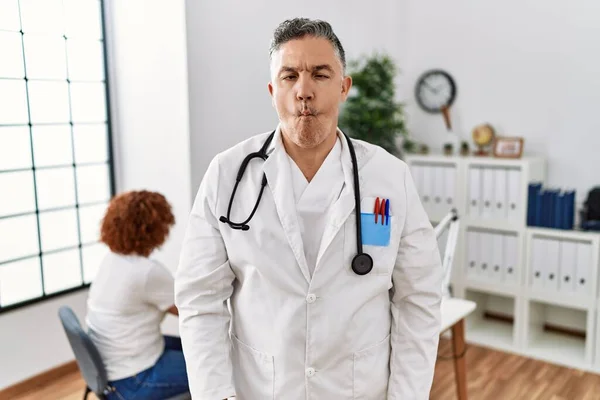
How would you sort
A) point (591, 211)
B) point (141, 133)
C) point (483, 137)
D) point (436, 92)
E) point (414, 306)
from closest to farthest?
point (414, 306) → point (141, 133) → point (591, 211) → point (483, 137) → point (436, 92)

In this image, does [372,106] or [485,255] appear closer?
[372,106]

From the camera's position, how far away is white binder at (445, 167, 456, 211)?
4.18m

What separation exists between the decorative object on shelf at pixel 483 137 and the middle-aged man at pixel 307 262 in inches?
117

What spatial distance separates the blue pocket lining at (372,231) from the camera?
1468 millimetres

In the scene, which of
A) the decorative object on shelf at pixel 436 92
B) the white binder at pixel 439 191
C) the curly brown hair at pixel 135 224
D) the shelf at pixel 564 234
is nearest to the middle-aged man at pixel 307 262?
the curly brown hair at pixel 135 224

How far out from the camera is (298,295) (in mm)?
1442

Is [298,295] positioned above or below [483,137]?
below

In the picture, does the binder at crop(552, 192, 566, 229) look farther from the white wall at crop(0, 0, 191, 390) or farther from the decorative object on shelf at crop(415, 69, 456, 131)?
the white wall at crop(0, 0, 191, 390)

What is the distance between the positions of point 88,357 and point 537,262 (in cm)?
295

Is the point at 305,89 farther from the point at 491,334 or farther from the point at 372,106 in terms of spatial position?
the point at 491,334

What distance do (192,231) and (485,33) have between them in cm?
361

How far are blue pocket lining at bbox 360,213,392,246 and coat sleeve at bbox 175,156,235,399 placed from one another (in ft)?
1.18

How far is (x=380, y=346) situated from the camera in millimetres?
1536

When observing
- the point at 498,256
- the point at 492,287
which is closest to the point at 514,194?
the point at 498,256
